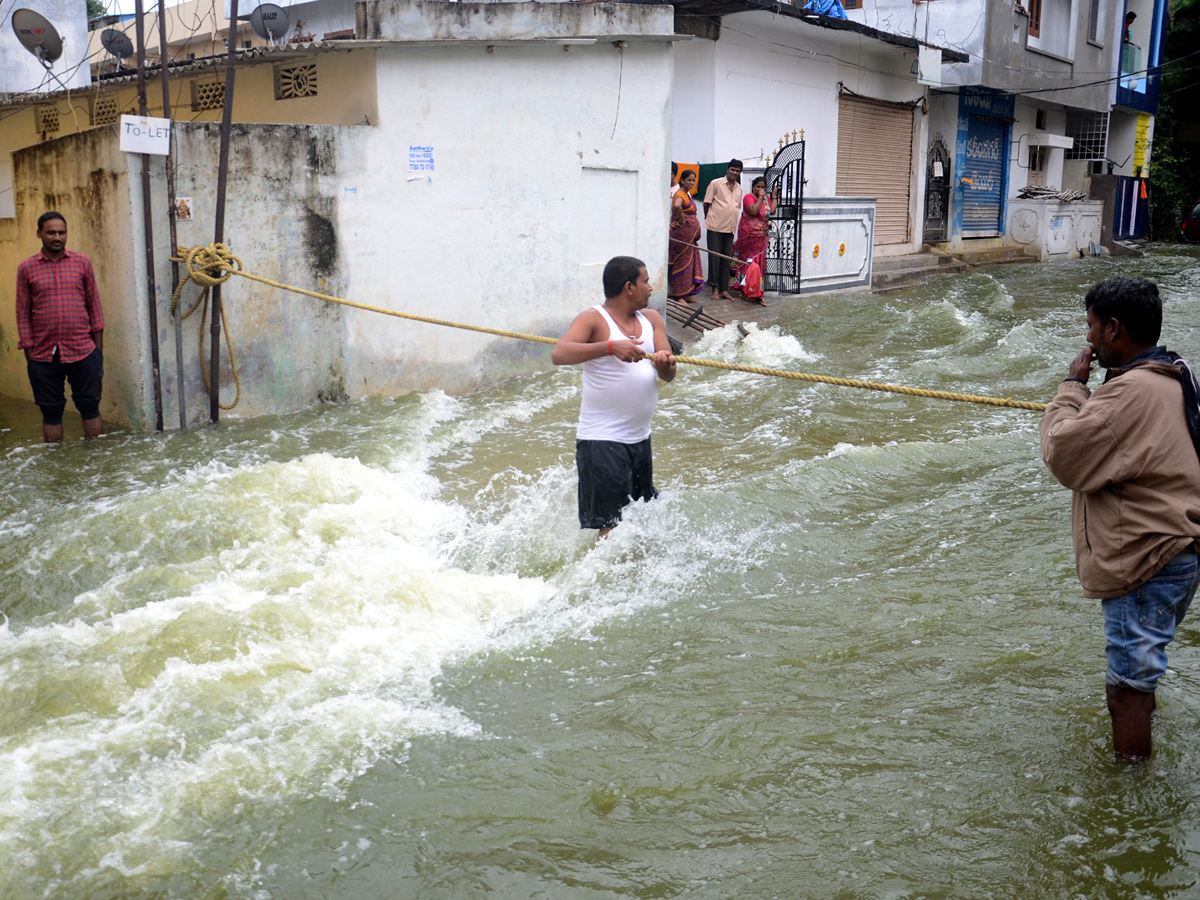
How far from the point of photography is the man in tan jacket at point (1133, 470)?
307 centimetres

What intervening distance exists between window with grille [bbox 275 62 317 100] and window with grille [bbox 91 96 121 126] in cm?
463

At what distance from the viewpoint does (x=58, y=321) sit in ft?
25.0

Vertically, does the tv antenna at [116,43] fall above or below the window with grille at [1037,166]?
Result: above

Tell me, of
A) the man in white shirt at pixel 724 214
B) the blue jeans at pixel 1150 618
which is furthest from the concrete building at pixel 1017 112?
the blue jeans at pixel 1150 618

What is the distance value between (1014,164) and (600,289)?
1750cm

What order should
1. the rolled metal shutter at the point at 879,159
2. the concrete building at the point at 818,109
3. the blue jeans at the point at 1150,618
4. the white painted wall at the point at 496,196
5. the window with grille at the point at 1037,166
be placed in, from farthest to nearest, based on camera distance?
the window with grille at the point at 1037,166
the rolled metal shutter at the point at 879,159
the concrete building at the point at 818,109
the white painted wall at the point at 496,196
the blue jeans at the point at 1150,618

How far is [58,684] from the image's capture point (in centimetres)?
432

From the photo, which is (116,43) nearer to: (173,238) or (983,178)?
(173,238)

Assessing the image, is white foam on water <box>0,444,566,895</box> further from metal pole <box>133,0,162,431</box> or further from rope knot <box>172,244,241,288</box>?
rope knot <box>172,244,241,288</box>

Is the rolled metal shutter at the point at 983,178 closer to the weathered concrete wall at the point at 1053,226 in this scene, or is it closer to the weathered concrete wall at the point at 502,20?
the weathered concrete wall at the point at 1053,226

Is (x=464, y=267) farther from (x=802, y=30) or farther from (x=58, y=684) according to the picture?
(x=802, y=30)

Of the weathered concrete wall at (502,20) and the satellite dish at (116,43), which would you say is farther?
the satellite dish at (116,43)

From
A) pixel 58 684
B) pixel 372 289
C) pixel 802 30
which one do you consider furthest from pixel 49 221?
pixel 802 30

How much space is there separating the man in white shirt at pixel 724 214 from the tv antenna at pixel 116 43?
26.3 ft
